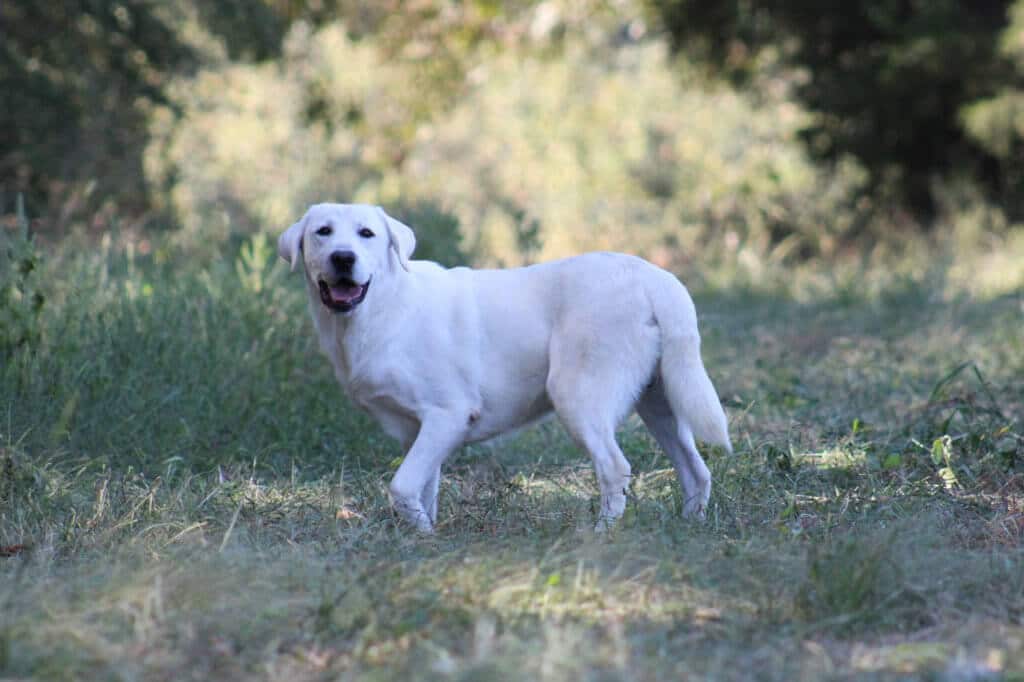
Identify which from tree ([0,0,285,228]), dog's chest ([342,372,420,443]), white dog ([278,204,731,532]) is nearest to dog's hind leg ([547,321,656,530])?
white dog ([278,204,731,532])

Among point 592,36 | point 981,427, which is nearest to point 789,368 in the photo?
point 981,427

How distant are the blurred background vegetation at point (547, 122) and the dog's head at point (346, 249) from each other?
14.1 feet

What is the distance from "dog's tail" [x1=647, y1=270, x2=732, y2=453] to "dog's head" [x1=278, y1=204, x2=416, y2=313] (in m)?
0.94

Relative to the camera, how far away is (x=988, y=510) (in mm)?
4449

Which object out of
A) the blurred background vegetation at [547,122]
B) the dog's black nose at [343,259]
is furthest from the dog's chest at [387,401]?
the blurred background vegetation at [547,122]

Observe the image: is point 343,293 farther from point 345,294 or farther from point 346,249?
point 346,249

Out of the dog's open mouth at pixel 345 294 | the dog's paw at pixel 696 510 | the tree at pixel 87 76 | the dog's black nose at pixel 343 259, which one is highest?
the tree at pixel 87 76

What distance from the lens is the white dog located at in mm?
4418

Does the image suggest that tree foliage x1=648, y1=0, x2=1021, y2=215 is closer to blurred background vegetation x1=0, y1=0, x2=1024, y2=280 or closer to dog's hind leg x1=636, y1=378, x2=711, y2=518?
blurred background vegetation x1=0, y1=0, x2=1024, y2=280

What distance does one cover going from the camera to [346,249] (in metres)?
4.47

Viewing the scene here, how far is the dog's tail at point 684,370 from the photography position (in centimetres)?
425

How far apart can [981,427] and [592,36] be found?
11911mm

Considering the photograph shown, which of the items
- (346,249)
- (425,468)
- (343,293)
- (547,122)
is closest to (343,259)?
(346,249)

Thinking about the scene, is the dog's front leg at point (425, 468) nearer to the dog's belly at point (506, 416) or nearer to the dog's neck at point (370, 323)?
the dog's belly at point (506, 416)
